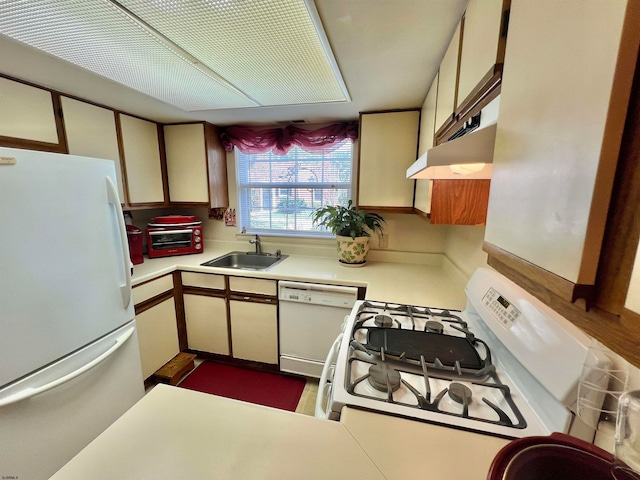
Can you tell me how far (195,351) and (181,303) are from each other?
481 millimetres

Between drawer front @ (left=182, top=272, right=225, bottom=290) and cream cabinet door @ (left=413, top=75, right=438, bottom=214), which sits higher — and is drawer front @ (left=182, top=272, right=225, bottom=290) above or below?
below

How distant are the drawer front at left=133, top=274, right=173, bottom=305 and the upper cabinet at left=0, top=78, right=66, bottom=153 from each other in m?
1.02

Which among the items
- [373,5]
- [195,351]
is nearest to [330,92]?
[373,5]

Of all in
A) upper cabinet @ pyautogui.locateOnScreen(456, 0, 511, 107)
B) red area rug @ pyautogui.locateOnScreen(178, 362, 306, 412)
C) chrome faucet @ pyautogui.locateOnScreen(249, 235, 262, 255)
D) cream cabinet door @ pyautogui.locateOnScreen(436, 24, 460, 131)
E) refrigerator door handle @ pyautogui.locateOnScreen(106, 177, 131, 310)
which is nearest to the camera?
upper cabinet @ pyautogui.locateOnScreen(456, 0, 511, 107)

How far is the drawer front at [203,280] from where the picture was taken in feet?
6.94

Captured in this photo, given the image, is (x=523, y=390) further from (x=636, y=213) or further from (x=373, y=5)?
(x=373, y=5)

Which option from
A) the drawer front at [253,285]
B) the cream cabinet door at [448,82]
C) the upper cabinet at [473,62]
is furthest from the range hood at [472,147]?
the drawer front at [253,285]

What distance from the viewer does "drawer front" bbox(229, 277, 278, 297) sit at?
2.00 meters

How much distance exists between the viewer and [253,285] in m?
2.04

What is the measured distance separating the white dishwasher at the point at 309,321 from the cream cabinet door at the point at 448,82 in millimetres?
1182

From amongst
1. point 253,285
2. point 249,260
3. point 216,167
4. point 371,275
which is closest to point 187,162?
point 216,167

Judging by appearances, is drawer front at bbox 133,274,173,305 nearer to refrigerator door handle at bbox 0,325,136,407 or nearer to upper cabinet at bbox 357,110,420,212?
refrigerator door handle at bbox 0,325,136,407

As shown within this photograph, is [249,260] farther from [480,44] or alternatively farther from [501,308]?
[480,44]

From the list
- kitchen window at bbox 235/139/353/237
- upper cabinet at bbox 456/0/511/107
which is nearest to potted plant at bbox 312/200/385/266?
kitchen window at bbox 235/139/353/237
